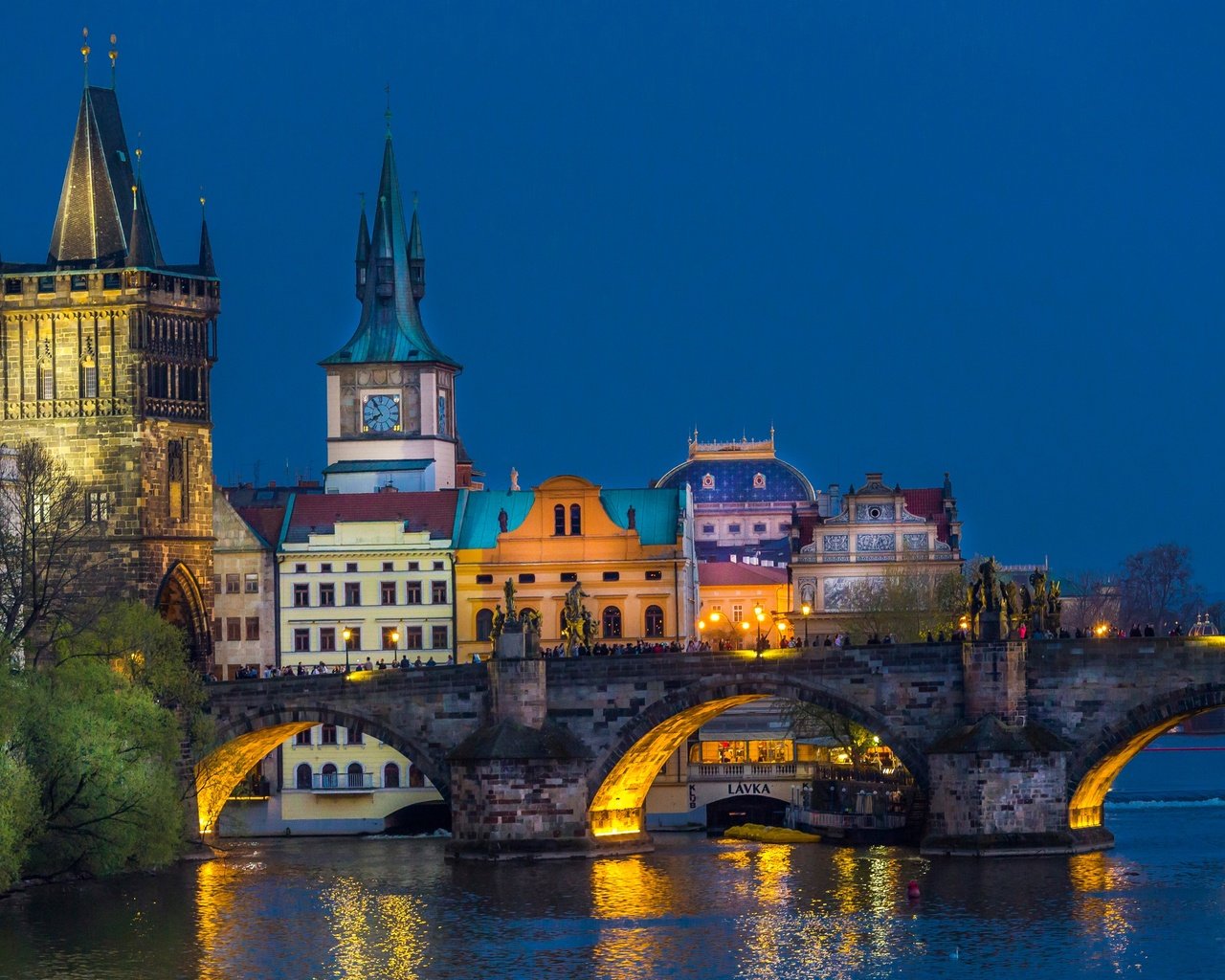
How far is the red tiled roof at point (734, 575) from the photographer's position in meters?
179

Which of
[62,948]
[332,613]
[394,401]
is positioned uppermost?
[394,401]

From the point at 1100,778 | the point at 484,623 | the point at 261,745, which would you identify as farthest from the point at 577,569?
the point at 1100,778

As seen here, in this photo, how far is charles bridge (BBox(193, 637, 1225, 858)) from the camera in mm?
115250

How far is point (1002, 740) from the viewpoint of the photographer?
115062 millimetres

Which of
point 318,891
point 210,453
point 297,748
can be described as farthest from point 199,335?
point 318,891

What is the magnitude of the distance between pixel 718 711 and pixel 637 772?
4049 mm

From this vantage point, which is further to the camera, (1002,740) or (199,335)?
(199,335)

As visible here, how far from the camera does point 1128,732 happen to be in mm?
115438

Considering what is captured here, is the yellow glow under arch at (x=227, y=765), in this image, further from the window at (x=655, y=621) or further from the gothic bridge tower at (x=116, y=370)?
the window at (x=655, y=621)

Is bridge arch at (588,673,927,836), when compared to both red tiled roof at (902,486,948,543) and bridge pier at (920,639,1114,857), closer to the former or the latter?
bridge pier at (920,639,1114,857)

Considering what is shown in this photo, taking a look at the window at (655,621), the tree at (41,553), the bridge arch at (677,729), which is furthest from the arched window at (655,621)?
the tree at (41,553)

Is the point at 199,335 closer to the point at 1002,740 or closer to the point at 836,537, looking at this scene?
the point at 836,537

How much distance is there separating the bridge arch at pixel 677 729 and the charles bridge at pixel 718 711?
75 millimetres

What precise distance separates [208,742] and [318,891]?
12.8 m
